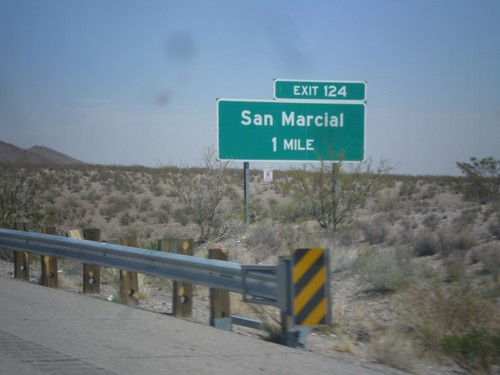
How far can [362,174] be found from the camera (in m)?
23.8

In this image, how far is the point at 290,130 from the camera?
24.8 meters

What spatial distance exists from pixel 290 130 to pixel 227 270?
50.0 feet

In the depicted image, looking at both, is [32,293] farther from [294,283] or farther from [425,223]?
[425,223]

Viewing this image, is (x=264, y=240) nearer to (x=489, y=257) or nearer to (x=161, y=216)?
(x=489, y=257)

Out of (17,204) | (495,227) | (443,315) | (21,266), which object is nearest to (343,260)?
(495,227)

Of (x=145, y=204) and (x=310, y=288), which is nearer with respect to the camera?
(x=310, y=288)

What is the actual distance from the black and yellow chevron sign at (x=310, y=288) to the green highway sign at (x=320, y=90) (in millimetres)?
15817

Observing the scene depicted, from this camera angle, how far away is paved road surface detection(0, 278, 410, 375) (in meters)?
7.77

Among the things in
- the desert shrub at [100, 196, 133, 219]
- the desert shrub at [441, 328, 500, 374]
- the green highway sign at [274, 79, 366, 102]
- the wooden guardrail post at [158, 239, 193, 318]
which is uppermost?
the green highway sign at [274, 79, 366, 102]

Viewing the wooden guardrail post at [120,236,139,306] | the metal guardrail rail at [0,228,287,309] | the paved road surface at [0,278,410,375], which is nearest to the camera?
the paved road surface at [0,278,410,375]

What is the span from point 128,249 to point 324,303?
4.17m

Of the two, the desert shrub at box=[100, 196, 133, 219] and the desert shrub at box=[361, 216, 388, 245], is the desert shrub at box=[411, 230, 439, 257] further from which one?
the desert shrub at box=[100, 196, 133, 219]

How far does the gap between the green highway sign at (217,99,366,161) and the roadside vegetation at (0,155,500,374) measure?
98 centimetres

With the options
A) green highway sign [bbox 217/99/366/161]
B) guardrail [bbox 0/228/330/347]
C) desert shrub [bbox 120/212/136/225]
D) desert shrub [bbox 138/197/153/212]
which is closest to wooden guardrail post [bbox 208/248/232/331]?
guardrail [bbox 0/228/330/347]
